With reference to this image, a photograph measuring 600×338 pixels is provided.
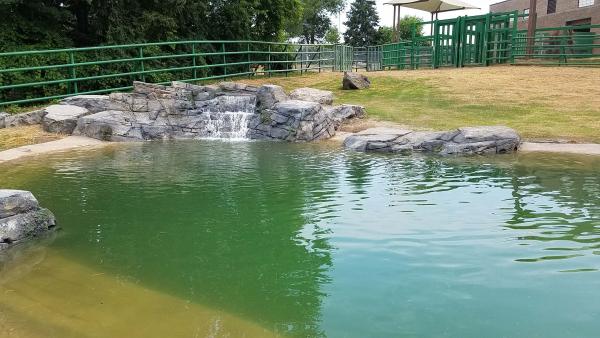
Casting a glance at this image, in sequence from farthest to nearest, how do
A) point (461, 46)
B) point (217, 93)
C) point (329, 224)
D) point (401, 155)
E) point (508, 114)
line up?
point (461, 46), point (217, 93), point (508, 114), point (401, 155), point (329, 224)

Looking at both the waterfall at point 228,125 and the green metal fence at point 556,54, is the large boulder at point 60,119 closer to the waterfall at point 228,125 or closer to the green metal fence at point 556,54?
the waterfall at point 228,125

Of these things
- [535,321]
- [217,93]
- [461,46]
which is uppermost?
[461,46]

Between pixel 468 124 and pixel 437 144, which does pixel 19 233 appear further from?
pixel 468 124

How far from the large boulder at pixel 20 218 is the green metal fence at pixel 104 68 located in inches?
299

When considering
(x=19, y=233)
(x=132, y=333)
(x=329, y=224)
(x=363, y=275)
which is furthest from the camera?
(x=329, y=224)

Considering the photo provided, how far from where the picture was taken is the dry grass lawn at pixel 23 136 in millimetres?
10289

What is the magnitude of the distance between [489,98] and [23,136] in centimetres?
1139

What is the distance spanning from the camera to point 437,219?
5574mm

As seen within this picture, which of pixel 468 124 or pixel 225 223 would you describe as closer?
pixel 225 223

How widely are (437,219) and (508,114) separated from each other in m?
7.95

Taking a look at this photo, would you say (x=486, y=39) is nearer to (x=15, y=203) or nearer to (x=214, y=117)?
(x=214, y=117)

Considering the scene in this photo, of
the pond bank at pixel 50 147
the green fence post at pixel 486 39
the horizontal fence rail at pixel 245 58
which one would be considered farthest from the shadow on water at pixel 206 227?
the green fence post at pixel 486 39

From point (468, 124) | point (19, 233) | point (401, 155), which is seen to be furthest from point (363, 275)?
point (468, 124)

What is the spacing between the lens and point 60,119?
11.6 m
